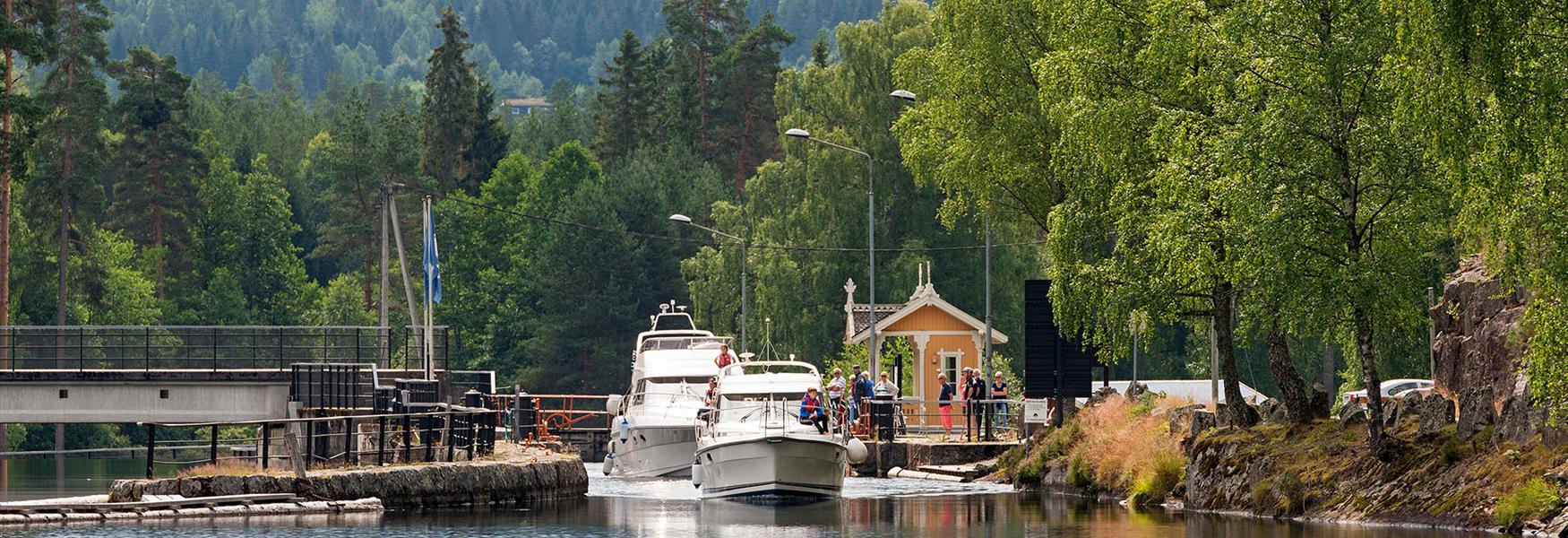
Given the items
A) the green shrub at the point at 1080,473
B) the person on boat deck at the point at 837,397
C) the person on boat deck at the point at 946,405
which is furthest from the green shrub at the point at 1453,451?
the person on boat deck at the point at 946,405

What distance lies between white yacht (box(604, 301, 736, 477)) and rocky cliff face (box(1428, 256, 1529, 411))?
18.6m

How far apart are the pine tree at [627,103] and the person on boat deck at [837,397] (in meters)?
69.8

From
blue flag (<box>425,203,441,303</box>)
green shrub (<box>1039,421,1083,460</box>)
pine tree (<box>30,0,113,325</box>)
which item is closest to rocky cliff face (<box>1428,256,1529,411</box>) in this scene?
green shrub (<box>1039,421,1083,460</box>)

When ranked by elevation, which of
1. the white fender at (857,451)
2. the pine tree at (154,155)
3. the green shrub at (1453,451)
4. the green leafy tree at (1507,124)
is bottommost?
the white fender at (857,451)

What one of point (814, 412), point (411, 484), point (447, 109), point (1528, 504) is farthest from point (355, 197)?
point (1528, 504)

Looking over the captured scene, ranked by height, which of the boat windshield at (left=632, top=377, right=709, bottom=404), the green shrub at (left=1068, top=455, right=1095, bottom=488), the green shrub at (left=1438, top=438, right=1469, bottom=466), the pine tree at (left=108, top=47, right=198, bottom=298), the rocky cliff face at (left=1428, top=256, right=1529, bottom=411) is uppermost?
the pine tree at (left=108, top=47, right=198, bottom=298)

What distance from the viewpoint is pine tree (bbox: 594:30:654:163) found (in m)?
118

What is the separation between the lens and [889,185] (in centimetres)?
7738

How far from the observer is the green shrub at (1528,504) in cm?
2608

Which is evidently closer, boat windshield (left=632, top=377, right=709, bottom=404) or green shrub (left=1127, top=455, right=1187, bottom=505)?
green shrub (left=1127, top=455, right=1187, bottom=505)

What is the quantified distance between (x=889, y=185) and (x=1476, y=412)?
48711 mm

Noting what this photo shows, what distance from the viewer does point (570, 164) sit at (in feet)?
371

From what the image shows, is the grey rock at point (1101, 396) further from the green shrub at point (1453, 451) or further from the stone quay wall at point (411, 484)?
the green shrub at point (1453, 451)

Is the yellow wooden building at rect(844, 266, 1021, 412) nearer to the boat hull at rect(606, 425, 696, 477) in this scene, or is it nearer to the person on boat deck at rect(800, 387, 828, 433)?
the boat hull at rect(606, 425, 696, 477)
